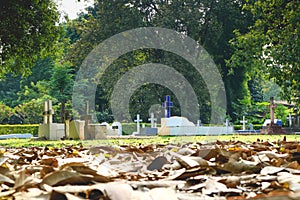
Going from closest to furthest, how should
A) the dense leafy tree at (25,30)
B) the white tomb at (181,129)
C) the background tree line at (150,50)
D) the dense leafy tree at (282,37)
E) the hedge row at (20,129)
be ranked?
the dense leafy tree at (282,37) < the dense leafy tree at (25,30) < the background tree line at (150,50) < the white tomb at (181,129) < the hedge row at (20,129)

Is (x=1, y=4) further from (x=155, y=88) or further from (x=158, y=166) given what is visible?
(x=155, y=88)

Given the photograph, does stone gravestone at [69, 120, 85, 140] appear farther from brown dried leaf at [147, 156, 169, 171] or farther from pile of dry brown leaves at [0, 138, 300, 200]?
pile of dry brown leaves at [0, 138, 300, 200]

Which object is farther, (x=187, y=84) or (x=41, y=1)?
(x=187, y=84)

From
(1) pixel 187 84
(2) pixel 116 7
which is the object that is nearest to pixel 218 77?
(1) pixel 187 84

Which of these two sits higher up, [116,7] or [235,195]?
[116,7]

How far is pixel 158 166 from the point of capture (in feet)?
5.90

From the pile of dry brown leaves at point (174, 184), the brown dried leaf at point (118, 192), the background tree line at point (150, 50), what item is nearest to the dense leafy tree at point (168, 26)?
the background tree line at point (150, 50)

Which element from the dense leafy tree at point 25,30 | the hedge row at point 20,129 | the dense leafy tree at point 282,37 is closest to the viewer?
the dense leafy tree at point 282,37

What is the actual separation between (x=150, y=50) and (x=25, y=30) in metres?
20.1

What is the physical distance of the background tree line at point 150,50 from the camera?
10641 mm

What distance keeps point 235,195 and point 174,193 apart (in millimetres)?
139

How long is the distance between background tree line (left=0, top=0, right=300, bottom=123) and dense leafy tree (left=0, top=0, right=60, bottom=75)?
0.08 feet

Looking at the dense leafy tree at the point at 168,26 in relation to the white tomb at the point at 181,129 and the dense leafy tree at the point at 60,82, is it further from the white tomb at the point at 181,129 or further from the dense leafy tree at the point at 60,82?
the white tomb at the point at 181,129

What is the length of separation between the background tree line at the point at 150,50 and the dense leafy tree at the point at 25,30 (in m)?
0.02
